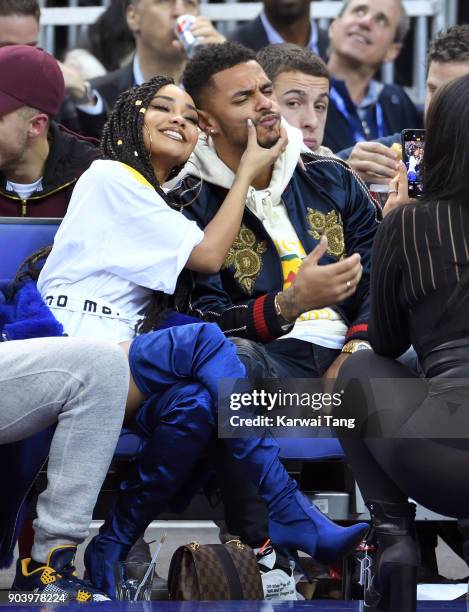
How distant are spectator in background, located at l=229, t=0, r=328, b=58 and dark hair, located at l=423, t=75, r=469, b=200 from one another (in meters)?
4.00

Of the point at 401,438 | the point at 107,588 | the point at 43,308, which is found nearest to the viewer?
the point at 401,438

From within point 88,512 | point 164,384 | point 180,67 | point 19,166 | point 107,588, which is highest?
point 180,67

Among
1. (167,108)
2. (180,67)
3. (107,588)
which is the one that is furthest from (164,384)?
(180,67)

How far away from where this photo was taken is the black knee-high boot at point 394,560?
320cm

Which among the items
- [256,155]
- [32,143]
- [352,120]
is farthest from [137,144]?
[352,120]

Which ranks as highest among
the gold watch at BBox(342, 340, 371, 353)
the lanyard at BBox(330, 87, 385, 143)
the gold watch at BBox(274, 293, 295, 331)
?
the lanyard at BBox(330, 87, 385, 143)

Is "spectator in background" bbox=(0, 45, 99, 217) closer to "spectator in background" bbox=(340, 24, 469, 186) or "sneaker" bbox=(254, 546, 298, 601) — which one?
"spectator in background" bbox=(340, 24, 469, 186)

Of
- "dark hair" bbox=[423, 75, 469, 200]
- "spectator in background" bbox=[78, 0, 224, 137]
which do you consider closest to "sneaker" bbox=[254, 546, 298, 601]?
"dark hair" bbox=[423, 75, 469, 200]

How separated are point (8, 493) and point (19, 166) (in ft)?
4.78

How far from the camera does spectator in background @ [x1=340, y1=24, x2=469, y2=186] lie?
5250 mm

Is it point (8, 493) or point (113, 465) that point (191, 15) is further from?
point (8, 493)

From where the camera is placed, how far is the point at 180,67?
693 cm

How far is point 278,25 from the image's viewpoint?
723 cm

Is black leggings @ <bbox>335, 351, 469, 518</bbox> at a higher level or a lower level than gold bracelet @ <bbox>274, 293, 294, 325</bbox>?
lower
